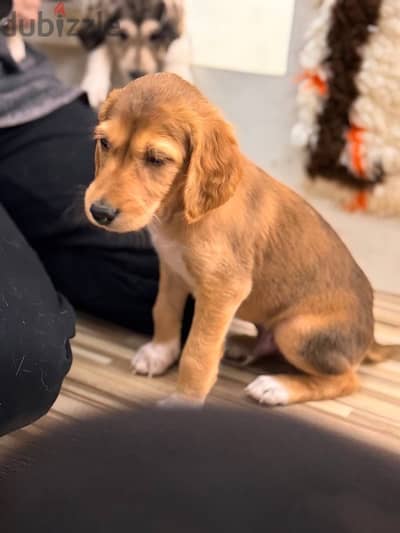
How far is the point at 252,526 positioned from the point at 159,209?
819 mm

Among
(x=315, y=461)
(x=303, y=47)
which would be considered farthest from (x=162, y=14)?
(x=315, y=461)

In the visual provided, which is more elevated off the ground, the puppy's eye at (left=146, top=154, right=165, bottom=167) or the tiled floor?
the puppy's eye at (left=146, top=154, right=165, bottom=167)

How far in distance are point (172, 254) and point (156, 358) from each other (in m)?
0.29

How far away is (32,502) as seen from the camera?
35 centimetres

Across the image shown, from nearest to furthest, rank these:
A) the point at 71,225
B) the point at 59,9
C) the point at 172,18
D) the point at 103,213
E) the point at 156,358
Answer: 1. the point at 103,213
2. the point at 156,358
3. the point at 71,225
4. the point at 172,18
5. the point at 59,9

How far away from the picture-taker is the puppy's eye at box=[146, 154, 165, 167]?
3.41 feet

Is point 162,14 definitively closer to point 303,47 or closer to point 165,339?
point 303,47

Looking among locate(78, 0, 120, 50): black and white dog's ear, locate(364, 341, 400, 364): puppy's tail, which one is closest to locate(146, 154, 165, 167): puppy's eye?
locate(364, 341, 400, 364): puppy's tail

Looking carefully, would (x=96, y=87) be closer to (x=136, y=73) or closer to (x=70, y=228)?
(x=136, y=73)

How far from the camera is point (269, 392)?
1298mm

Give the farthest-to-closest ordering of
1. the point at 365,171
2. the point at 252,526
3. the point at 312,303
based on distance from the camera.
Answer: the point at 365,171 → the point at 312,303 → the point at 252,526

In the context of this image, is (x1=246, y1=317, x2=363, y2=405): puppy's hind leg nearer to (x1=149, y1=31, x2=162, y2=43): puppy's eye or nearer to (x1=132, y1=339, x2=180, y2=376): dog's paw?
(x1=132, y1=339, x2=180, y2=376): dog's paw

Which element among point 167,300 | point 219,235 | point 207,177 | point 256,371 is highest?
point 207,177

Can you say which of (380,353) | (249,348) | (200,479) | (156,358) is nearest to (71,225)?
(156,358)
